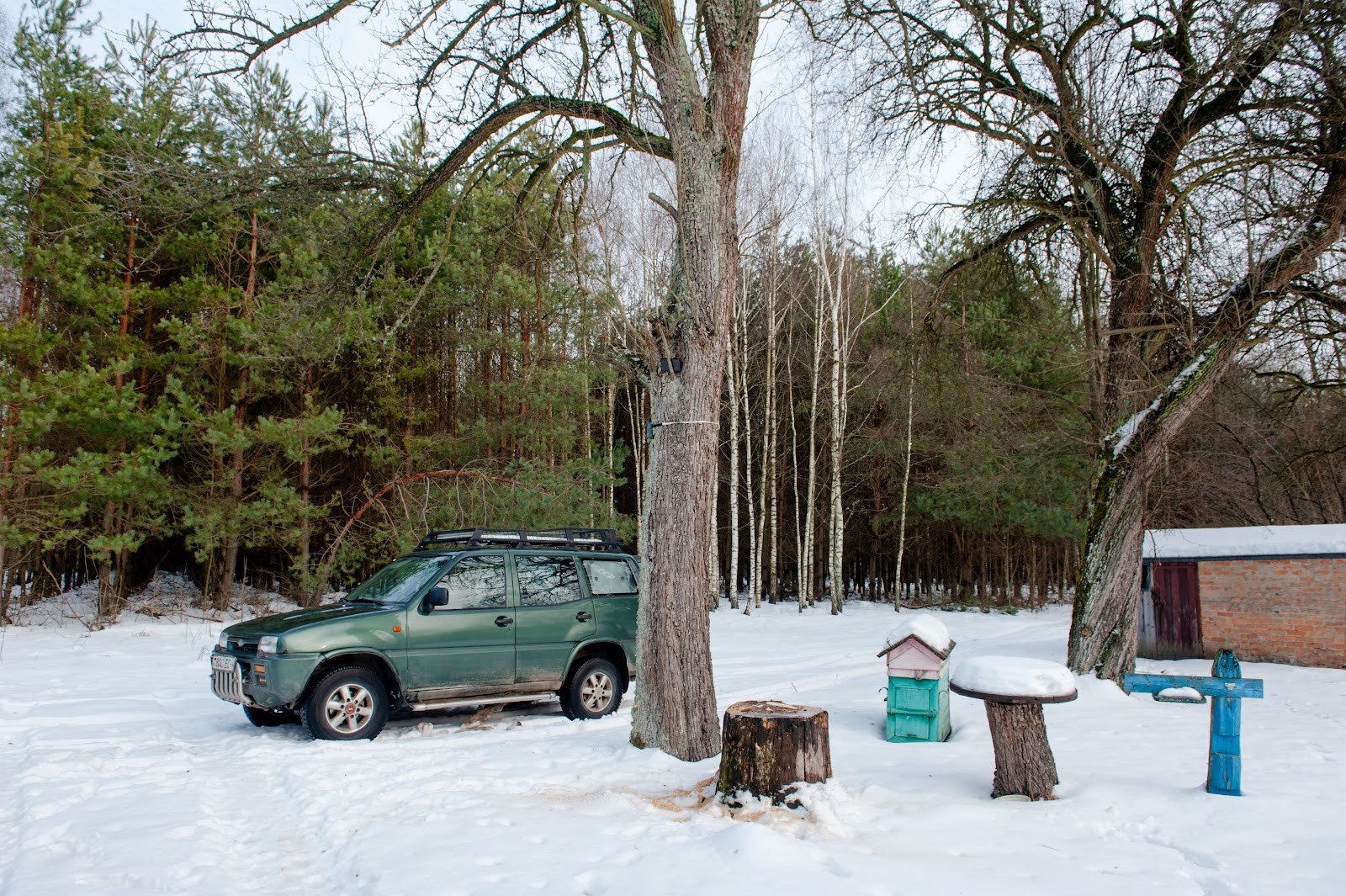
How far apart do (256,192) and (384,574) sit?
4062 millimetres

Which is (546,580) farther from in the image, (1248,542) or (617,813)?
(1248,542)

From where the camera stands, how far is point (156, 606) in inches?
747

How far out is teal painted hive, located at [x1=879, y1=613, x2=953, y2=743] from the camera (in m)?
7.42

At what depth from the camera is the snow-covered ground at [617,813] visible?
406 cm

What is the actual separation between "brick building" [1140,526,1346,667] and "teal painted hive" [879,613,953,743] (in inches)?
270

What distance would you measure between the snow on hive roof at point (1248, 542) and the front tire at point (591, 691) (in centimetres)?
838

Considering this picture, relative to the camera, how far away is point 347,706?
307 inches

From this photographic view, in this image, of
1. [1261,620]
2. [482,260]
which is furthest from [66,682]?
[1261,620]

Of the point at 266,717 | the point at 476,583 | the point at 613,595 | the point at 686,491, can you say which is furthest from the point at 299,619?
the point at 686,491

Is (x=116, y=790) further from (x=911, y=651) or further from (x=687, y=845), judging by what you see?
(x=911, y=651)

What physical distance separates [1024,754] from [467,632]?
5342 mm

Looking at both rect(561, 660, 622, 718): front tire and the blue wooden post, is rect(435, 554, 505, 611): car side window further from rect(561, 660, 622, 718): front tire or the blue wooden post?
the blue wooden post

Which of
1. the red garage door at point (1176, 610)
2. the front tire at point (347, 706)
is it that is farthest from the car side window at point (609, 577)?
the red garage door at point (1176, 610)

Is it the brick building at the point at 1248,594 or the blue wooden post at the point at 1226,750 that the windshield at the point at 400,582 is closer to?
the blue wooden post at the point at 1226,750
